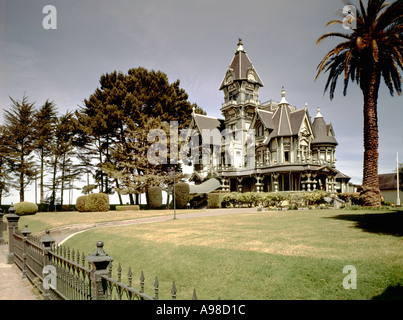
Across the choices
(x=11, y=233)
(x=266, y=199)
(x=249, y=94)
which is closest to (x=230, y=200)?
(x=266, y=199)

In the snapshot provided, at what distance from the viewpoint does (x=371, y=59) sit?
18.9 metres

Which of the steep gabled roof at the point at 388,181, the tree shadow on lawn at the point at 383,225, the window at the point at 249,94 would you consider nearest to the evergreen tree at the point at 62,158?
the window at the point at 249,94

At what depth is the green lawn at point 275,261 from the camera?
6906 mm

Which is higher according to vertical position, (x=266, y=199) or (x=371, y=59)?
(x=371, y=59)

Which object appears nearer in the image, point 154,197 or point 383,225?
point 383,225

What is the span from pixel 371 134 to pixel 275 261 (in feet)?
48.7

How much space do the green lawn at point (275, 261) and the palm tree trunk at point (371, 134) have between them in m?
6.84

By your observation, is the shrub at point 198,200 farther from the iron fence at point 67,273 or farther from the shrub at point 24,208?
the iron fence at point 67,273

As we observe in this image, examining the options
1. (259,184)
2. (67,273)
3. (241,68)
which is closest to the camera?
(67,273)

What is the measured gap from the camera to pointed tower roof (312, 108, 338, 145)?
4119cm

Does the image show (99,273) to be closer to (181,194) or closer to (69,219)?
(69,219)

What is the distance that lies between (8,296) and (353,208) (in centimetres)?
2119

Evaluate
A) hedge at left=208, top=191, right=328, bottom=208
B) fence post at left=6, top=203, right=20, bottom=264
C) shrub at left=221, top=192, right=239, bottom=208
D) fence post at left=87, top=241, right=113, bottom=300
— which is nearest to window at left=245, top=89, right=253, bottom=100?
shrub at left=221, top=192, right=239, bottom=208
